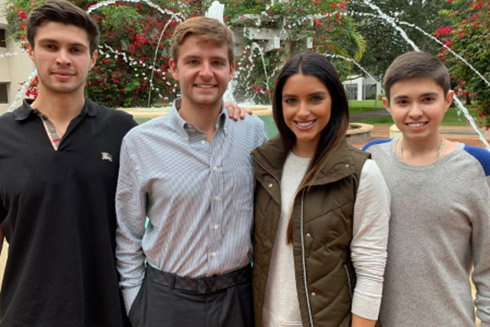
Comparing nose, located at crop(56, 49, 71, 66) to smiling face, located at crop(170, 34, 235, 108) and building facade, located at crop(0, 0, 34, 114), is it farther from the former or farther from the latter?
building facade, located at crop(0, 0, 34, 114)

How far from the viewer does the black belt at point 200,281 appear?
165cm

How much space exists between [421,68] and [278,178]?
70 cm

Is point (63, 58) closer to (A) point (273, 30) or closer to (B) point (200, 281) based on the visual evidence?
(B) point (200, 281)

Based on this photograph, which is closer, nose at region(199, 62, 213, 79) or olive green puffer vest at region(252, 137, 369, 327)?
olive green puffer vest at region(252, 137, 369, 327)

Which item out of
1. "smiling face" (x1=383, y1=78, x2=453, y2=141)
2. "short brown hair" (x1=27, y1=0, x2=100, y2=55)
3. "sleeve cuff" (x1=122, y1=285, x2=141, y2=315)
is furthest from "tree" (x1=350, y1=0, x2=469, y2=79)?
"sleeve cuff" (x1=122, y1=285, x2=141, y2=315)

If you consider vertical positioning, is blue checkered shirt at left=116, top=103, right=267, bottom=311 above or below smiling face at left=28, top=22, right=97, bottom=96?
below

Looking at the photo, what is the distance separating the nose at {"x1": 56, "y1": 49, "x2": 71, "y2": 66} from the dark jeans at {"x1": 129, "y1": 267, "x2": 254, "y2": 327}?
944mm

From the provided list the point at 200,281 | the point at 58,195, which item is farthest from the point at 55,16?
the point at 200,281

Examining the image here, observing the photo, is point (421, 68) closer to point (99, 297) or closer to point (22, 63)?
point (99, 297)

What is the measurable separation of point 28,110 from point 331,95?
1.25 metres

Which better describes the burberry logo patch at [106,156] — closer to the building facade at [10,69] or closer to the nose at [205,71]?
the nose at [205,71]

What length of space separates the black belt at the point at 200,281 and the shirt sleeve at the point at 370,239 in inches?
18.6

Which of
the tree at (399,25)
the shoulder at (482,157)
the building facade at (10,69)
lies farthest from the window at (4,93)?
the shoulder at (482,157)

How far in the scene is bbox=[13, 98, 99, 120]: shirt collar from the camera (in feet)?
5.83
